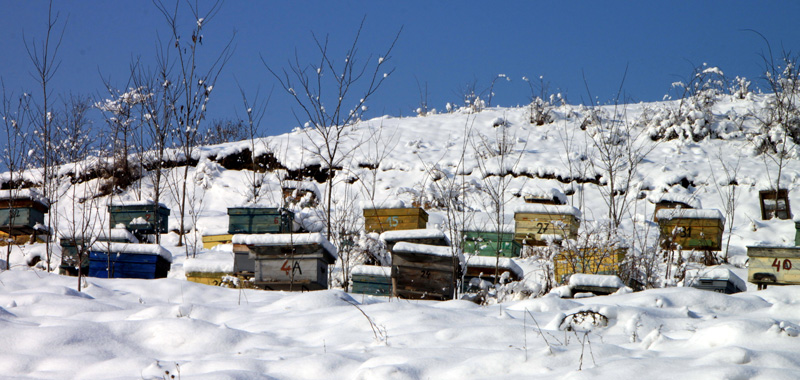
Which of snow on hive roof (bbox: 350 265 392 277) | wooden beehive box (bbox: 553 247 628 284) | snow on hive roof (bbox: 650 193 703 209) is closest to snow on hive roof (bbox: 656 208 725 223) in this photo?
snow on hive roof (bbox: 650 193 703 209)

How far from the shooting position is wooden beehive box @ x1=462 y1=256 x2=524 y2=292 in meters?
9.28

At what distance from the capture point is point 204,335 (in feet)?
15.3

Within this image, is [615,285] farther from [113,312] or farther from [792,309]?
[113,312]

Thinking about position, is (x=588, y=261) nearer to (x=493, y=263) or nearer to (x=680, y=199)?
(x=493, y=263)

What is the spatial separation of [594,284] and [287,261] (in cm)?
348

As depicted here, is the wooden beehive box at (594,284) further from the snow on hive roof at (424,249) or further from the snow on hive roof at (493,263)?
the snow on hive roof at (493,263)

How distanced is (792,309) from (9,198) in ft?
38.3

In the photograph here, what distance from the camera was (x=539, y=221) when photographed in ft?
42.2

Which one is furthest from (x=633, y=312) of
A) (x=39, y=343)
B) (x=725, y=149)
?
(x=725, y=149)

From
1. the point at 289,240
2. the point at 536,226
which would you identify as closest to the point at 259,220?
the point at 289,240

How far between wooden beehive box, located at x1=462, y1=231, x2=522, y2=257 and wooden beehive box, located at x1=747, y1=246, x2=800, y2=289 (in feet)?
14.0

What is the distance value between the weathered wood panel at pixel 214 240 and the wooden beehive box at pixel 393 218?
109 inches

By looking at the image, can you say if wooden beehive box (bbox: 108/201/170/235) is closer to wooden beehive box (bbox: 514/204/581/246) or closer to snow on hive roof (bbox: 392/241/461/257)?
snow on hive roof (bbox: 392/241/461/257)

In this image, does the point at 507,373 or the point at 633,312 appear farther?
the point at 633,312
